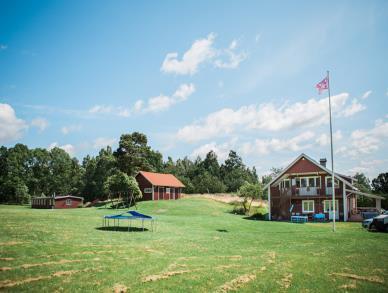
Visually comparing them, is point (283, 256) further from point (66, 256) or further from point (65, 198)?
point (65, 198)

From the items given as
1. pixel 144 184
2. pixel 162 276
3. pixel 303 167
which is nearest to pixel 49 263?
pixel 162 276

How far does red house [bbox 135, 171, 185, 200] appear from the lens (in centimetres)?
6291

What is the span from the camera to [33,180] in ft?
314

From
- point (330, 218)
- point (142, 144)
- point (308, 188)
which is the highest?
point (142, 144)

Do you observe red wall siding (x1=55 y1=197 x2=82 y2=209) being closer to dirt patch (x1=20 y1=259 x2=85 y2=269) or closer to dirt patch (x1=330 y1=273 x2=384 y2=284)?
dirt patch (x1=20 y1=259 x2=85 y2=269)

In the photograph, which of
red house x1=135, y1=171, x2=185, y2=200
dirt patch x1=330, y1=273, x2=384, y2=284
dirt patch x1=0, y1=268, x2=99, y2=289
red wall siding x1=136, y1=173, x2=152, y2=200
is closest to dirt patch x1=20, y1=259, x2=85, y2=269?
Result: dirt patch x1=0, y1=268, x2=99, y2=289

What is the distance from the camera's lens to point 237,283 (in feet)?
38.3

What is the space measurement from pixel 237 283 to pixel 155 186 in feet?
171

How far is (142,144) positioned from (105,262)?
65294mm

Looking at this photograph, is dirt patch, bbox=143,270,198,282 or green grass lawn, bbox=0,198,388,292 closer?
green grass lawn, bbox=0,198,388,292

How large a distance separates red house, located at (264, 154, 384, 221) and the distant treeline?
40.0m

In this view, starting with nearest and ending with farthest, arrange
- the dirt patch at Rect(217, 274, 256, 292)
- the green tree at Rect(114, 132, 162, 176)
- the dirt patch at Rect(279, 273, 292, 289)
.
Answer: the dirt patch at Rect(217, 274, 256, 292) → the dirt patch at Rect(279, 273, 292, 289) → the green tree at Rect(114, 132, 162, 176)

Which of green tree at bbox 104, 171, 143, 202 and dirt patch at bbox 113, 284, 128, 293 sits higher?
green tree at bbox 104, 171, 143, 202

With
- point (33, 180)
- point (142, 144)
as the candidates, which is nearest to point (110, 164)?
point (142, 144)
